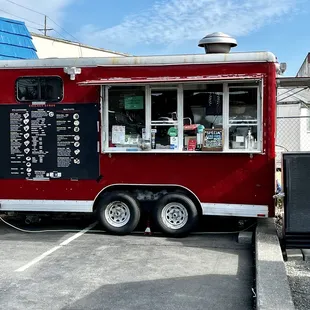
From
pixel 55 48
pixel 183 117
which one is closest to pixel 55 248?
pixel 183 117

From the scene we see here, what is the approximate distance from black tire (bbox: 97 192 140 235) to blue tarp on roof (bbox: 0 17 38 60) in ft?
15.8

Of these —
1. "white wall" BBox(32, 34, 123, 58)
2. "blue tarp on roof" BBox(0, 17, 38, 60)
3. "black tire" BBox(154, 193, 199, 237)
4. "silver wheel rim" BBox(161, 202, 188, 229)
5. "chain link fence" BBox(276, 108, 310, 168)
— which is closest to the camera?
"black tire" BBox(154, 193, 199, 237)

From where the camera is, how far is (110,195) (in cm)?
815

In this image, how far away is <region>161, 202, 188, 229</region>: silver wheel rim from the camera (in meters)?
7.95

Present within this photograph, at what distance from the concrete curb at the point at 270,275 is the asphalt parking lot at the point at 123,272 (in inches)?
9.9

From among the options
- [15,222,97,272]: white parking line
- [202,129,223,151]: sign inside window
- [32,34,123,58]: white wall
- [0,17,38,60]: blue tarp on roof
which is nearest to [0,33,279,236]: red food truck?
[202,129,223,151]: sign inside window

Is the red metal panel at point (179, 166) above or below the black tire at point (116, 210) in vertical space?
above

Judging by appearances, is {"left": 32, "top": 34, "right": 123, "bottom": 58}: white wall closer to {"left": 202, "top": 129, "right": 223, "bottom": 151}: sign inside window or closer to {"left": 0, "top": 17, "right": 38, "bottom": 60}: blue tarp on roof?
{"left": 0, "top": 17, "right": 38, "bottom": 60}: blue tarp on roof

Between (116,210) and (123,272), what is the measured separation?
7.49 feet

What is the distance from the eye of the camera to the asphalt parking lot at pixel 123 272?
4988mm

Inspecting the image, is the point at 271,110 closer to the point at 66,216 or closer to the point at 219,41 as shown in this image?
the point at 219,41

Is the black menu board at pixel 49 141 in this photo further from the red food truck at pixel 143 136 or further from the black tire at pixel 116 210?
the black tire at pixel 116 210

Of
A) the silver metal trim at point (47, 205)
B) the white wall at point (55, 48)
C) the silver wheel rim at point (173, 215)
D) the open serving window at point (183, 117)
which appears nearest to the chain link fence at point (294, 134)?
the open serving window at point (183, 117)

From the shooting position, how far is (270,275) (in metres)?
5.19
